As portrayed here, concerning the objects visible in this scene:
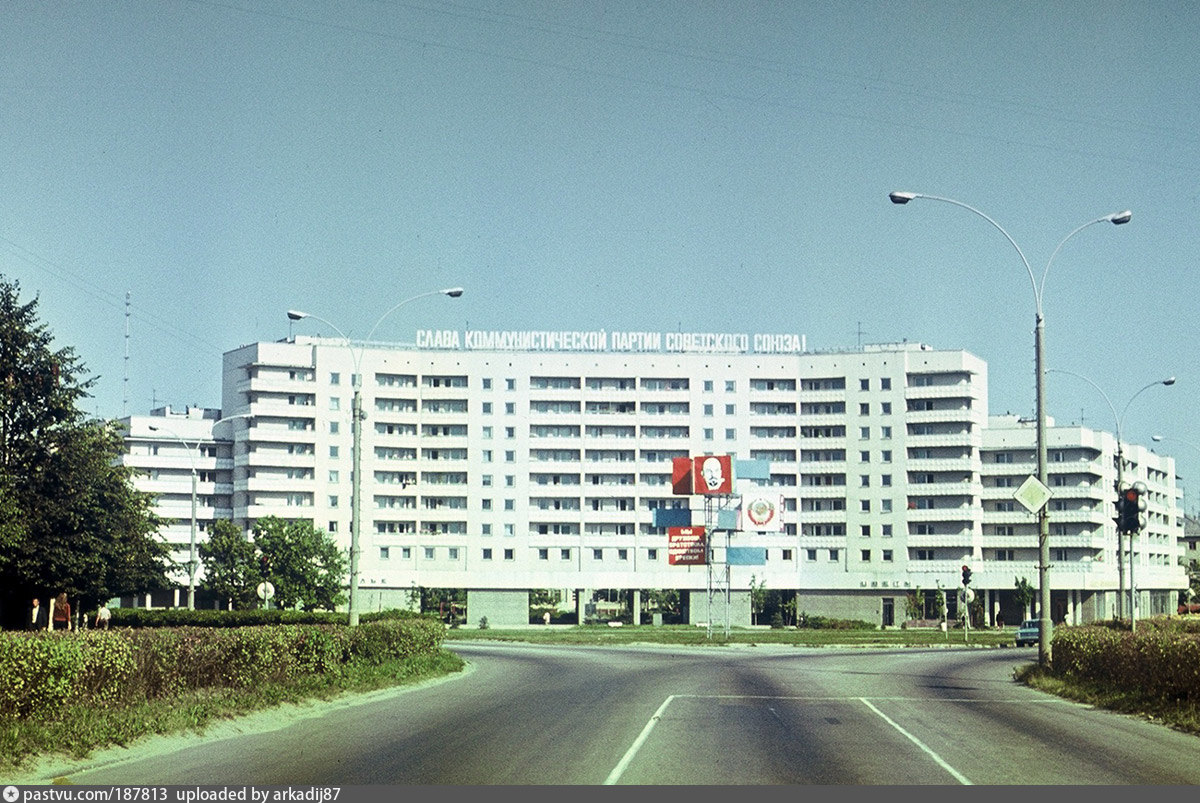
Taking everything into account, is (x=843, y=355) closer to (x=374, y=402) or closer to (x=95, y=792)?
(x=374, y=402)

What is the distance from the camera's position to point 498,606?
410 feet

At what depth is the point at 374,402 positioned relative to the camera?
12669 cm

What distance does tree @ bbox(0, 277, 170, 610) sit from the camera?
148ft

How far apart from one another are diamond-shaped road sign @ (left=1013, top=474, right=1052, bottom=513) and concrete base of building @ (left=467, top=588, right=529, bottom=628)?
99021mm

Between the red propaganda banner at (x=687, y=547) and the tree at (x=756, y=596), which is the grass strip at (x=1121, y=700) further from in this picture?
the tree at (x=756, y=596)

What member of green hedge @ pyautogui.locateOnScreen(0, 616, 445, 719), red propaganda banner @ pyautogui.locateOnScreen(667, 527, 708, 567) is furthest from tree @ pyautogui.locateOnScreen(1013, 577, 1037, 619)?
green hedge @ pyautogui.locateOnScreen(0, 616, 445, 719)

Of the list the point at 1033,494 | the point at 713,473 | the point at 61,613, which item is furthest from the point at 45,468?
the point at 713,473

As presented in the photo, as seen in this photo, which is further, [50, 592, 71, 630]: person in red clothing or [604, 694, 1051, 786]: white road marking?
[50, 592, 71, 630]: person in red clothing

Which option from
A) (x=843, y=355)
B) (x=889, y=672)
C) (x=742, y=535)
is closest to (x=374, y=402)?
(x=742, y=535)

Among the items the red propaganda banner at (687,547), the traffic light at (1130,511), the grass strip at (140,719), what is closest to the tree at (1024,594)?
the red propaganda banner at (687,547)

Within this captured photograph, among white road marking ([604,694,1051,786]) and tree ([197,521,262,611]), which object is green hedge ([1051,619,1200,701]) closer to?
white road marking ([604,694,1051,786])

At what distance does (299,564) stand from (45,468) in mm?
54910

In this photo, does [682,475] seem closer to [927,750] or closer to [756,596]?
[756,596]

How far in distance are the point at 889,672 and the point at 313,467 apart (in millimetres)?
94426
